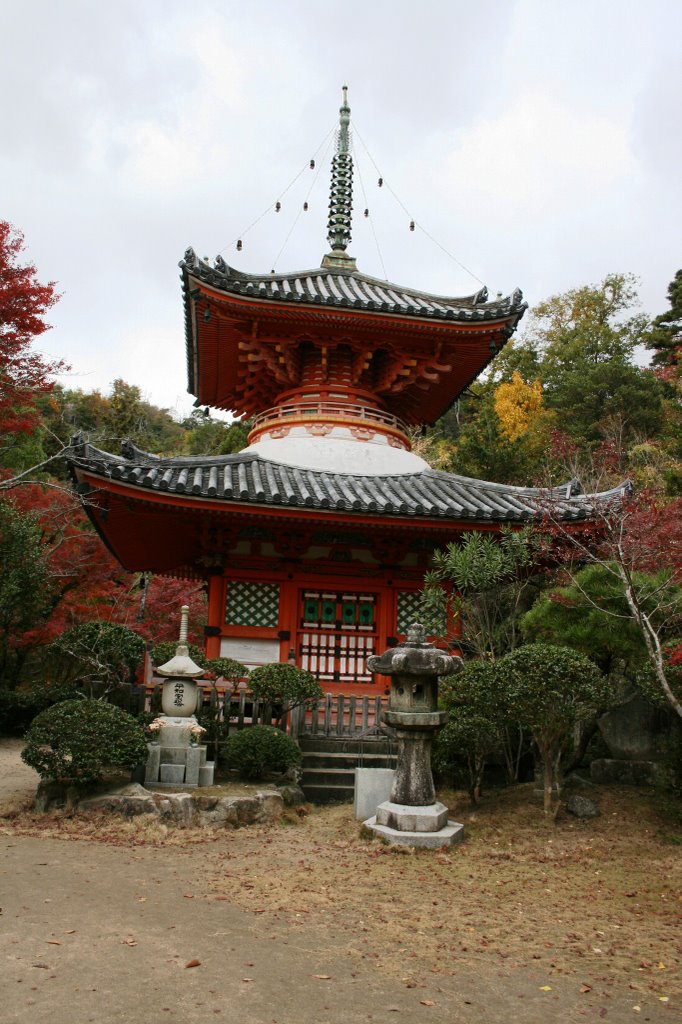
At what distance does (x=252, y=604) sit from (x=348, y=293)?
650 cm

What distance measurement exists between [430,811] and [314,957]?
11.8ft

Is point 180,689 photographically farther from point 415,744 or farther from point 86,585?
point 86,585

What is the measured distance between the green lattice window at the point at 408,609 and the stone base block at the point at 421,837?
5253 mm

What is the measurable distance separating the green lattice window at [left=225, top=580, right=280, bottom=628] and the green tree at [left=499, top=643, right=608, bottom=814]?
17.0 feet

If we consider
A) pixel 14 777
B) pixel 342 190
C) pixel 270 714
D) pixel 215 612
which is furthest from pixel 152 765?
pixel 342 190

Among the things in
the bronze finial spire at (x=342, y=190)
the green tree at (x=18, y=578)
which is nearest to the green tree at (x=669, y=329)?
the bronze finial spire at (x=342, y=190)

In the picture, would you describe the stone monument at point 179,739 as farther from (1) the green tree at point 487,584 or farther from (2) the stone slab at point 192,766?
(1) the green tree at point 487,584

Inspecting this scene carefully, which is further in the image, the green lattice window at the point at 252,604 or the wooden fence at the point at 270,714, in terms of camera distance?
the green lattice window at the point at 252,604

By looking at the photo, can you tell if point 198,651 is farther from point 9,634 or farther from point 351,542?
point 9,634

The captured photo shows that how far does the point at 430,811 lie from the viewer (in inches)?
333

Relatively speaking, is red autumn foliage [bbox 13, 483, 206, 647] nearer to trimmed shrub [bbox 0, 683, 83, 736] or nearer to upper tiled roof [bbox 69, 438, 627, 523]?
trimmed shrub [bbox 0, 683, 83, 736]

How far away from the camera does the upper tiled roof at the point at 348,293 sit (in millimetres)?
13359

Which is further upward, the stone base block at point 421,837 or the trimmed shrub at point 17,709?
the trimmed shrub at point 17,709

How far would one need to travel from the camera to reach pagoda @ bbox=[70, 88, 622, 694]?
1213cm
